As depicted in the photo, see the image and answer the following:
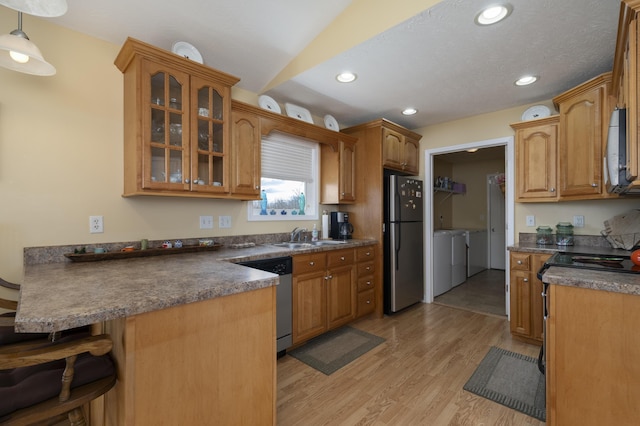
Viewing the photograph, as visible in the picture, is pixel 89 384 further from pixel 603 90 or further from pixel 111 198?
pixel 603 90

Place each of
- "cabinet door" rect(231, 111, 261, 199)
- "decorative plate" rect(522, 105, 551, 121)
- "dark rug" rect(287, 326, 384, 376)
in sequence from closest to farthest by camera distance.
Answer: "dark rug" rect(287, 326, 384, 376), "cabinet door" rect(231, 111, 261, 199), "decorative plate" rect(522, 105, 551, 121)

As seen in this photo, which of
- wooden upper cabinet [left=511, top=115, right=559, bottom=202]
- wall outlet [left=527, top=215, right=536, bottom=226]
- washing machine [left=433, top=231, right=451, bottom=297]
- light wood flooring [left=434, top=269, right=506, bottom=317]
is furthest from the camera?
washing machine [left=433, top=231, right=451, bottom=297]

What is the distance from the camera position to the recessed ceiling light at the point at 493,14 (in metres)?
1.68

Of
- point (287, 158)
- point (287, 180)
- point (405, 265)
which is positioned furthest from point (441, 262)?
point (287, 158)

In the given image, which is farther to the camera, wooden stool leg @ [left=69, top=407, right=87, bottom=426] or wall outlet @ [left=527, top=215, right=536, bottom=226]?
wall outlet @ [left=527, top=215, right=536, bottom=226]

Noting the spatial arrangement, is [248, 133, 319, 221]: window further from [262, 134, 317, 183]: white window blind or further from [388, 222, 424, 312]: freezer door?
[388, 222, 424, 312]: freezer door

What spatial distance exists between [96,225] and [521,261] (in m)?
3.52

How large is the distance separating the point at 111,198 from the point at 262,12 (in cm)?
170

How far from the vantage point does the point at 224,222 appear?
2.67 m

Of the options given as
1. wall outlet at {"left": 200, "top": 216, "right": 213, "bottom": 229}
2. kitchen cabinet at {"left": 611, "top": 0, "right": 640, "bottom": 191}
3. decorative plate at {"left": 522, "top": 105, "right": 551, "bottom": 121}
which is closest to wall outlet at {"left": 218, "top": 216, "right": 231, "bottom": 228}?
wall outlet at {"left": 200, "top": 216, "right": 213, "bottom": 229}

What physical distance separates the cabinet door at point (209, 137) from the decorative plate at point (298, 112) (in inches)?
33.6

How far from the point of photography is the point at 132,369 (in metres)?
1.01

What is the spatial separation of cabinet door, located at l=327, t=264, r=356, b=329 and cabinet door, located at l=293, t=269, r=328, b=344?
0.09m

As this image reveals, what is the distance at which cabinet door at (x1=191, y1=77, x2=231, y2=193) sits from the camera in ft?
6.97
